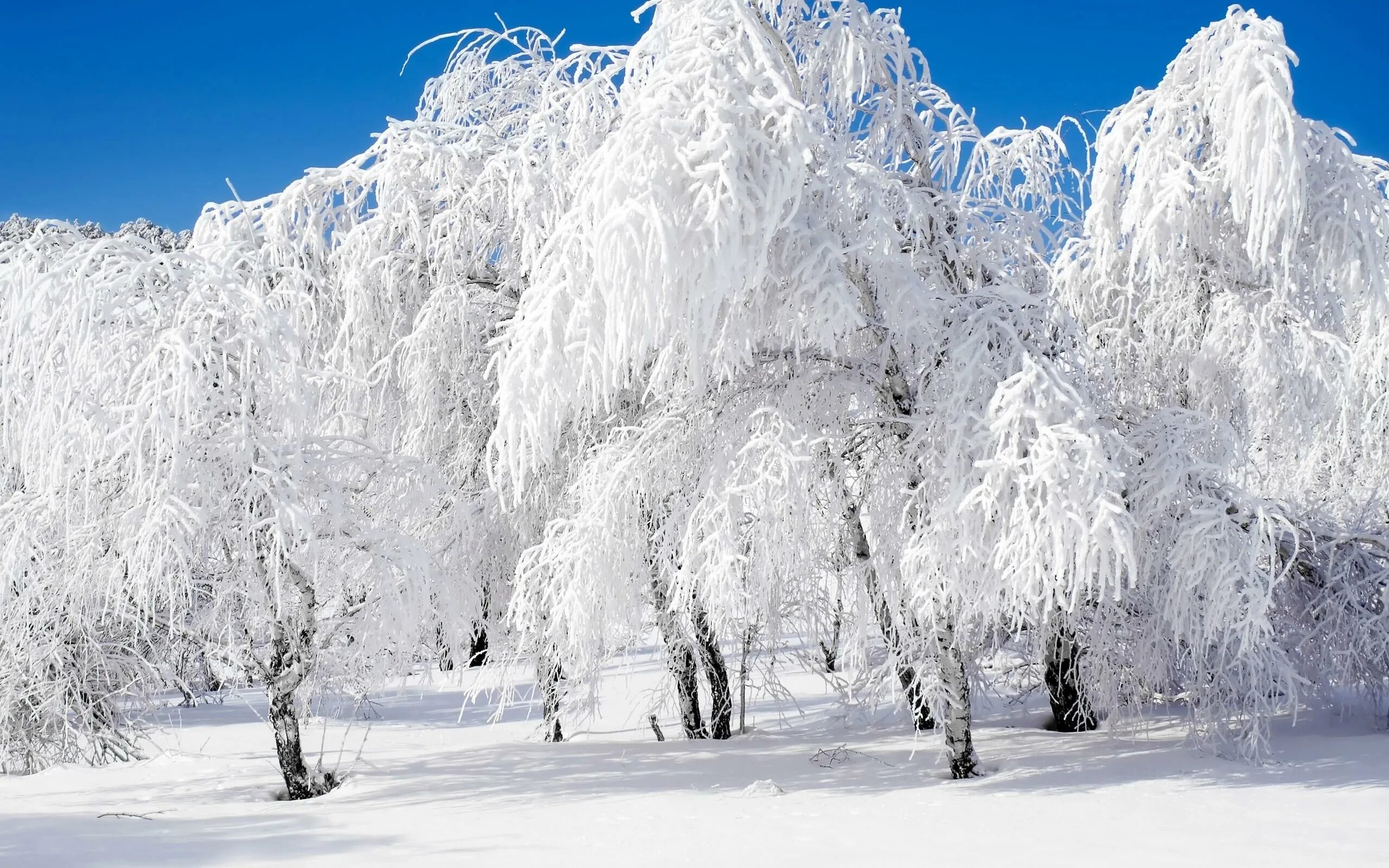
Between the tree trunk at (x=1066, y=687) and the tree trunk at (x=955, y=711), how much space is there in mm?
1722

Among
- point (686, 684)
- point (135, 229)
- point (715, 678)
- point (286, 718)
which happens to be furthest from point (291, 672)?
point (135, 229)

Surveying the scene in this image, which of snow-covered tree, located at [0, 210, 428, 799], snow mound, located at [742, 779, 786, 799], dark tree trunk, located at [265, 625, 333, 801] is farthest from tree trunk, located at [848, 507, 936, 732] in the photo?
dark tree trunk, located at [265, 625, 333, 801]

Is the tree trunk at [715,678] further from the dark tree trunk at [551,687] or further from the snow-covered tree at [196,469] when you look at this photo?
the snow-covered tree at [196,469]

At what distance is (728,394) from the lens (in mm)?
Result: 7023

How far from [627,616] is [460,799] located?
151cm

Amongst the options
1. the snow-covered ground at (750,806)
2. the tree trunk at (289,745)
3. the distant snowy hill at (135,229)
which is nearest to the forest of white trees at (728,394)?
the tree trunk at (289,745)

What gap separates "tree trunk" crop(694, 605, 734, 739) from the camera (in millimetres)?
9102

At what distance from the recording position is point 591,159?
5.99 metres

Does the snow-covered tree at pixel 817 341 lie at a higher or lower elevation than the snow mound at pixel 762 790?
higher

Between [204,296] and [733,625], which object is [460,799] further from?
[204,296]

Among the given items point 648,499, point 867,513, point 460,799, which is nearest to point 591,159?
point 648,499

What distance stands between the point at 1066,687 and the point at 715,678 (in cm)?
292

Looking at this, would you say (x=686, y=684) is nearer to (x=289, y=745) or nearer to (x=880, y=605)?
(x=880, y=605)

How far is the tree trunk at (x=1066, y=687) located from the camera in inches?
344
